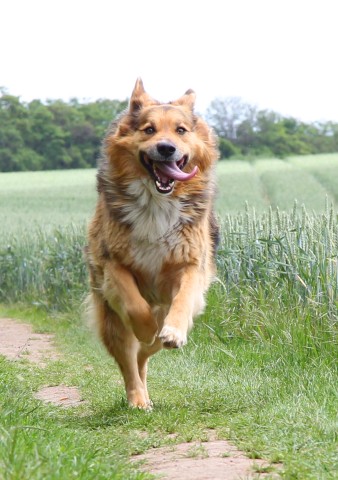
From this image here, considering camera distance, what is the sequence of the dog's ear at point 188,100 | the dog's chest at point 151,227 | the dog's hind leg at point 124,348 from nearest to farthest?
1. the dog's chest at point 151,227
2. the dog's hind leg at point 124,348
3. the dog's ear at point 188,100

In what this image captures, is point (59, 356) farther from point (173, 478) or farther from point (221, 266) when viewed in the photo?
point (173, 478)

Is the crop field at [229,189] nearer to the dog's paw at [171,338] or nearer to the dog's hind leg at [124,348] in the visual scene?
the dog's hind leg at [124,348]

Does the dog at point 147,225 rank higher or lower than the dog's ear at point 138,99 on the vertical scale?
lower

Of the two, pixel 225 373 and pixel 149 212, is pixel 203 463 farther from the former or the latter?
pixel 225 373

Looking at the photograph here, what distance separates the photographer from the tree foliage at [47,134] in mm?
38969

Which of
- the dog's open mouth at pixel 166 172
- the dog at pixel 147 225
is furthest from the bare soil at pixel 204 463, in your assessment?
the dog's open mouth at pixel 166 172

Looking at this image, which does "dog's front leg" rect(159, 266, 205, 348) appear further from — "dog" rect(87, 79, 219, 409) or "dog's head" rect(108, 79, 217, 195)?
"dog's head" rect(108, 79, 217, 195)

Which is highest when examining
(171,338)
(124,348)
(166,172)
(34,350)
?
(166,172)

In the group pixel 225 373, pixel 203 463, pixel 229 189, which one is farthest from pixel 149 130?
pixel 229 189

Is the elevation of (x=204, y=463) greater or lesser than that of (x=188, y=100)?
lesser

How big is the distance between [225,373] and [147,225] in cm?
186

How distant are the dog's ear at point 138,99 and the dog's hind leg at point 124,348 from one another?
1.65m

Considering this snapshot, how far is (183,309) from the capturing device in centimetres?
686

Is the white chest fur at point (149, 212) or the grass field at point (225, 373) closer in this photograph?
the grass field at point (225, 373)
